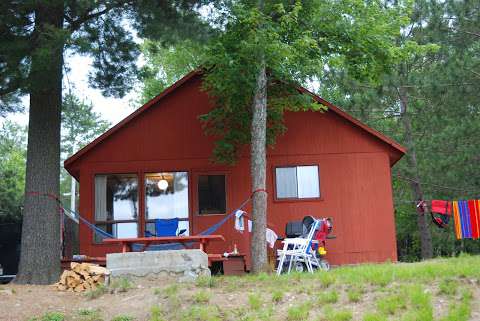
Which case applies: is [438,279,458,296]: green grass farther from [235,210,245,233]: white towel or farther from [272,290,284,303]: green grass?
[235,210,245,233]: white towel

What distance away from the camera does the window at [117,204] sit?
570 inches

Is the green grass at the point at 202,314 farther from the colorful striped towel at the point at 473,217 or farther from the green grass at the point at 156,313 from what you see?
the colorful striped towel at the point at 473,217

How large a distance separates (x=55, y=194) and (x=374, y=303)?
6.32 m

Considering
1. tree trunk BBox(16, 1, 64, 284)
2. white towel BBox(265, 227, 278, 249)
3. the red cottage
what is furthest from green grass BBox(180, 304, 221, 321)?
the red cottage

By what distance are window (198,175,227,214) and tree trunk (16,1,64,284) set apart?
404 cm

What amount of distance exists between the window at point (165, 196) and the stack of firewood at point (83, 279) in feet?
14.9

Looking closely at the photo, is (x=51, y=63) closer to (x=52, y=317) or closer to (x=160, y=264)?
(x=160, y=264)

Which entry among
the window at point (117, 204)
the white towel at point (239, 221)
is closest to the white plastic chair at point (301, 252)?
the white towel at point (239, 221)

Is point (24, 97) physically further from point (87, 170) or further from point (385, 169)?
point (385, 169)

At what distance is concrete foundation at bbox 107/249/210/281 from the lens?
31.8 feet

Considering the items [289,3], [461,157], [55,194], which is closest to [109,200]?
[55,194]

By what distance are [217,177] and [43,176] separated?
15.1ft

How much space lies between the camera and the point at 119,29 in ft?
38.3

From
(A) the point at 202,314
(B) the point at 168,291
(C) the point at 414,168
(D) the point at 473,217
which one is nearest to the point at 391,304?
(A) the point at 202,314
